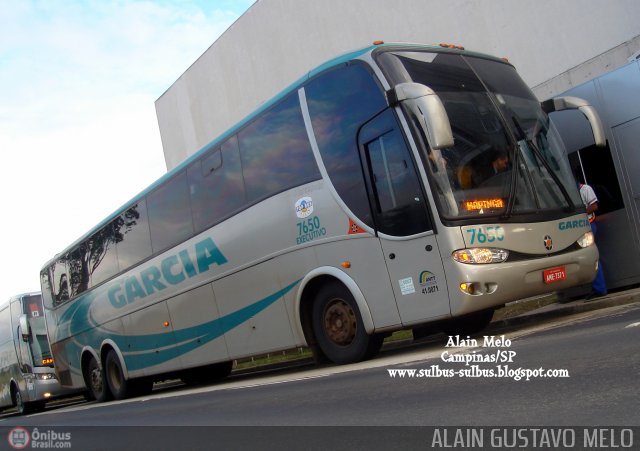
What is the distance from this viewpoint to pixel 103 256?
15.6 metres

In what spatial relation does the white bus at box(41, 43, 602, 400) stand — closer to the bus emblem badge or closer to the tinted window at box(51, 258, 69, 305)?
the bus emblem badge

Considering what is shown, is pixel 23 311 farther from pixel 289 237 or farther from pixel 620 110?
pixel 620 110

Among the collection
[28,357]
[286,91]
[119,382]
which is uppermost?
[286,91]

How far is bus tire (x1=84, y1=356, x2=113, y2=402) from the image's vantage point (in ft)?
52.7

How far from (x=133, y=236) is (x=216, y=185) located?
3.58 m

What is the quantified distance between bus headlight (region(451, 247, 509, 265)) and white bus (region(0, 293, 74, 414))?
14915 mm

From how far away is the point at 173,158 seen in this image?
40.5 meters

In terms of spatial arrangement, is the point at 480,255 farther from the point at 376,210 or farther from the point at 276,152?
the point at 276,152

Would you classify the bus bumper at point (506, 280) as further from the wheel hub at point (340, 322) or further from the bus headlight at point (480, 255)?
the wheel hub at point (340, 322)

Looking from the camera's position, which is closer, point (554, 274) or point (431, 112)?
point (431, 112)

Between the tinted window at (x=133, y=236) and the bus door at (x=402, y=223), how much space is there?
6.45 meters
